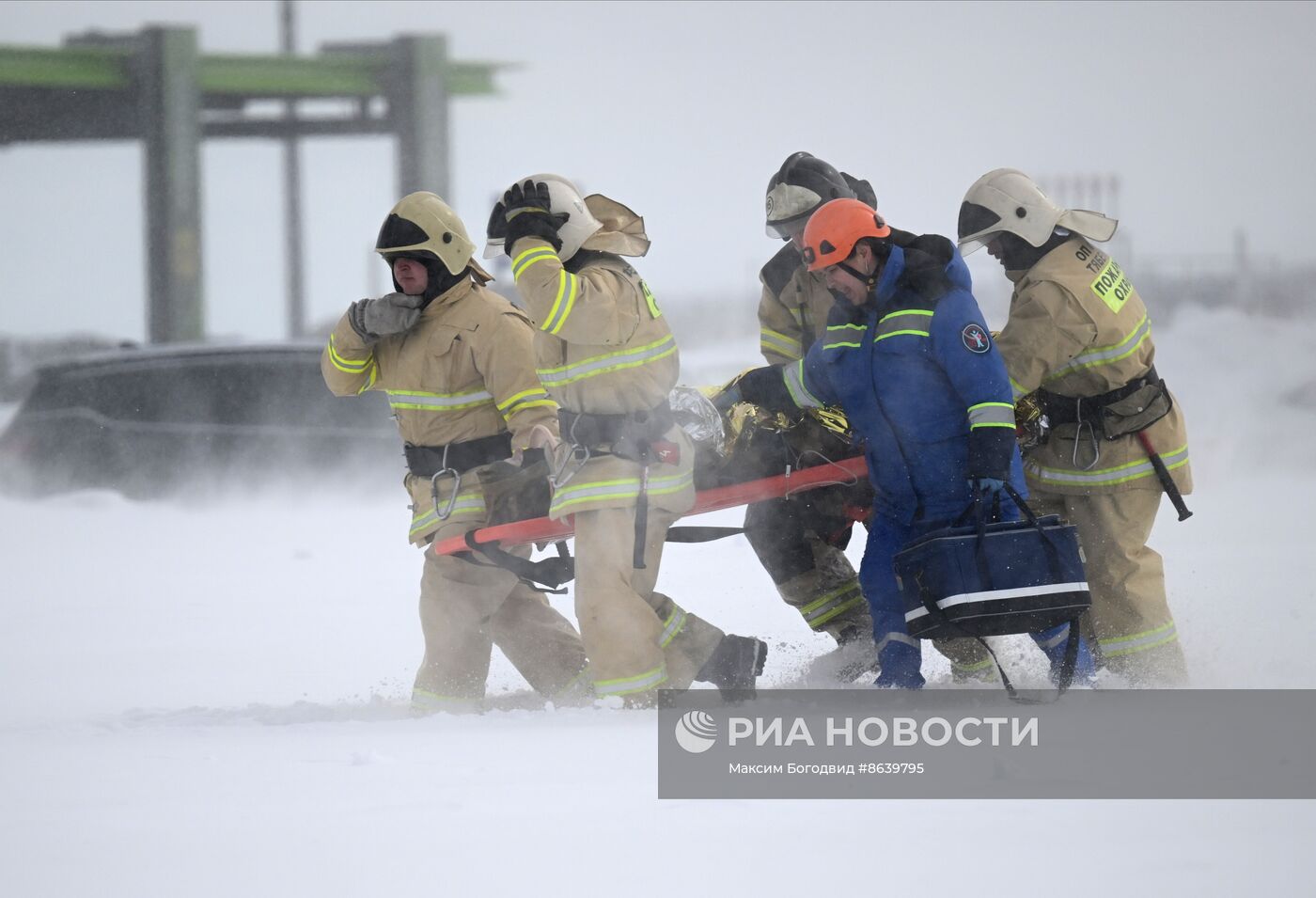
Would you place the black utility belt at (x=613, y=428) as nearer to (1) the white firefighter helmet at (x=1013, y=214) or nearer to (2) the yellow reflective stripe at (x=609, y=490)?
(2) the yellow reflective stripe at (x=609, y=490)

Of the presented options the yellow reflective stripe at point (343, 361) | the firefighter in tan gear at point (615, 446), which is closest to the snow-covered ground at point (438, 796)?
the firefighter in tan gear at point (615, 446)

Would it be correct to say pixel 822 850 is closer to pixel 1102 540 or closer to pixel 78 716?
pixel 1102 540

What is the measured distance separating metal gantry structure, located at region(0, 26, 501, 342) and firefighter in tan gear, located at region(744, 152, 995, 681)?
10.2m

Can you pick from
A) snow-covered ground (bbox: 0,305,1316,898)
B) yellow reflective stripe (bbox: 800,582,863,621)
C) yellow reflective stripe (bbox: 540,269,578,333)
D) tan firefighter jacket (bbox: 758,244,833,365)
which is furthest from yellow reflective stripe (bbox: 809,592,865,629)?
yellow reflective stripe (bbox: 540,269,578,333)

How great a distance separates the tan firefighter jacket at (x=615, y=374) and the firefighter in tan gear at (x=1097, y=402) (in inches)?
39.8

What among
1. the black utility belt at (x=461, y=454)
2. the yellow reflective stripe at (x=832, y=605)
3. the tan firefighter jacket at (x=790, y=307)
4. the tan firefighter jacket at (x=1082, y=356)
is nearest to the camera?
the tan firefighter jacket at (x=1082, y=356)

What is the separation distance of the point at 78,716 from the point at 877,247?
10.7 feet

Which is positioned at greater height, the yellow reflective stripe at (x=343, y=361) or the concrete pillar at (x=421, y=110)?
the concrete pillar at (x=421, y=110)

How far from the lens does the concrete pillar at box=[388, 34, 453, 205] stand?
1400 cm

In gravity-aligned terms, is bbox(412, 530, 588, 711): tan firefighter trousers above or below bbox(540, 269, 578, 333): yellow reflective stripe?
below

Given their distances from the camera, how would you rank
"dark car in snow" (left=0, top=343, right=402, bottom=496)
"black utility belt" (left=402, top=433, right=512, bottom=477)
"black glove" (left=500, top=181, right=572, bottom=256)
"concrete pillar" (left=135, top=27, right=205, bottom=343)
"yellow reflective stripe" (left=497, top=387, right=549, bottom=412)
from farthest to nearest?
"concrete pillar" (left=135, top=27, right=205, bottom=343) < "dark car in snow" (left=0, top=343, right=402, bottom=496) < "black utility belt" (left=402, top=433, right=512, bottom=477) < "yellow reflective stripe" (left=497, top=387, right=549, bottom=412) < "black glove" (left=500, top=181, right=572, bottom=256)

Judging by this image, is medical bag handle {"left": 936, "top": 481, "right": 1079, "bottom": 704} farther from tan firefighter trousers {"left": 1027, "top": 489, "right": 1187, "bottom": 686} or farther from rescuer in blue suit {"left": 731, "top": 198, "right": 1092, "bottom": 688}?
tan firefighter trousers {"left": 1027, "top": 489, "right": 1187, "bottom": 686}

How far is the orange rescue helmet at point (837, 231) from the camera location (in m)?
3.79

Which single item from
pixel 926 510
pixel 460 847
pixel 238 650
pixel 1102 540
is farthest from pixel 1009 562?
pixel 238 650
